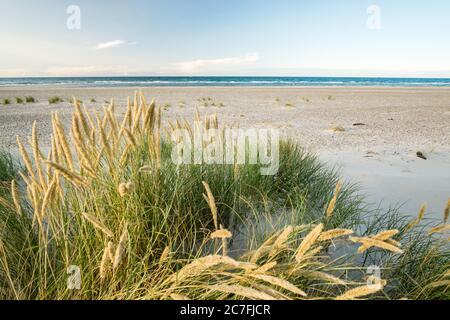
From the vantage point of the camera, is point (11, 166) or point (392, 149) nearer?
point (11, 166)

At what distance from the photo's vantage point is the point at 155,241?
4.58 feet

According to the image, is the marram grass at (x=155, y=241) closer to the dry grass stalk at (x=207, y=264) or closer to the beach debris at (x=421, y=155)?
the dry grass stalk at (x=207, y=264)

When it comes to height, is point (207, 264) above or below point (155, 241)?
above

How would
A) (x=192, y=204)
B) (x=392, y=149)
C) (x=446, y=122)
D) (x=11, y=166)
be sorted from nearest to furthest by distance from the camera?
(x=192, y=204) < (x=11, y=166) < (x=392, y=149) < (x=446, y=122)

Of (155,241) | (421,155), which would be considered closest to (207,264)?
(155,241)

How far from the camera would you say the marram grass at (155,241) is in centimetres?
106

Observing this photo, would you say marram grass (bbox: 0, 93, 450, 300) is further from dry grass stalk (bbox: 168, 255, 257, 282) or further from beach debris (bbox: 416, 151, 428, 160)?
beach debris (bbox: 416, 151, 428, 160)

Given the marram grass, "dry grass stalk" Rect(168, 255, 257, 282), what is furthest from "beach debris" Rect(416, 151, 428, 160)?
"dry grass stalk" Rect(168, 255, 257, 282)

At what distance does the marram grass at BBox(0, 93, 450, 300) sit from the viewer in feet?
3.48

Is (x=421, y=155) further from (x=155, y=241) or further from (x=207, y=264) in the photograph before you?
(x=207, y=264)
